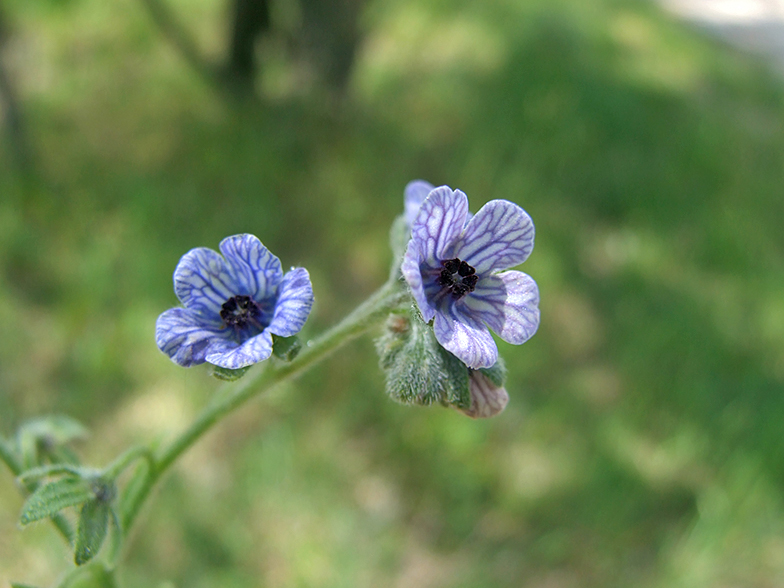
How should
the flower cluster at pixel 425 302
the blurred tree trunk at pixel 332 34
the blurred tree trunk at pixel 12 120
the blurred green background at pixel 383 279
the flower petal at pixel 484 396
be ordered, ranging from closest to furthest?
the flower cluster at pixel 425 302
the flower petal at pixel 484 396
the blurred green background at pixel 383 279
the blurred tree trunk at pixel 12 120
the blurred tree trunk at pixel 332 34

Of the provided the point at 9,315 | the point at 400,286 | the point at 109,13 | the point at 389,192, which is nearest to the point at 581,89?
the point at 389,192

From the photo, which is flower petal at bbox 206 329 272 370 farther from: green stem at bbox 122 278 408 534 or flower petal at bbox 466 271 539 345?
flower petal at bbox 466 271 539 345

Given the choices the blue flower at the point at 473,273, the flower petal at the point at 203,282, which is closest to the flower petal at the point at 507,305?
the blue flower at the point at 473,273

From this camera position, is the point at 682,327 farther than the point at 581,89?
No

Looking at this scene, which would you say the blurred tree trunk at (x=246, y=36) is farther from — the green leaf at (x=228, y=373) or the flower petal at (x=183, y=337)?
the green leaf at (x=228, y=373)

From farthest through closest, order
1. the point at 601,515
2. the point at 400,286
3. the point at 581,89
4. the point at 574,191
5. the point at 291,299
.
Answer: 1. the point at 581,89
2. the point at 574,191
3. the point at 601,515
4. the point at 400,286
5. the point at 291,299

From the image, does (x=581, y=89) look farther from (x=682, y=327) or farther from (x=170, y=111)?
(x=170, y=111)

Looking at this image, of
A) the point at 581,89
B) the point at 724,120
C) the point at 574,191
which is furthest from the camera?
the point at 724,120

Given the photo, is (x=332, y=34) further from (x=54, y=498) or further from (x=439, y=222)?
(x=54, y=498)
